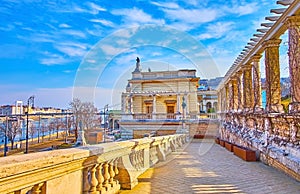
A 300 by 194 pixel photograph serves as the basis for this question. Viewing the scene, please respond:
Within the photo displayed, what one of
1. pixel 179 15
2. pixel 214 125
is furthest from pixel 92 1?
pixel 214 125

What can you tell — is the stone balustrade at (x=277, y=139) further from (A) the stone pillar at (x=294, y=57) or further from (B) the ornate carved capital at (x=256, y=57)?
(B) the ornate carved capital at (x=256, y=57)

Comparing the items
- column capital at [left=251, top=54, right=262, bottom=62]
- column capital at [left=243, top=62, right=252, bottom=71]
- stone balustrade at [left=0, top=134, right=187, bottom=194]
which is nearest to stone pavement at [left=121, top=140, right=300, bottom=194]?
stone balustrade at [left=0, top=134, right=187, bottom=194]

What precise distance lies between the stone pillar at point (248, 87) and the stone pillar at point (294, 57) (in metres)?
5.05

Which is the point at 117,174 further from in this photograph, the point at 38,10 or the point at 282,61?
the point at 38,10

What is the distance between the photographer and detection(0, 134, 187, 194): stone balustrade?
1.73m

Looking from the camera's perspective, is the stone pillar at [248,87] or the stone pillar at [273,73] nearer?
the stone pillar at [273,73]

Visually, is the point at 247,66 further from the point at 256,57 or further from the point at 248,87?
the point at 256,57

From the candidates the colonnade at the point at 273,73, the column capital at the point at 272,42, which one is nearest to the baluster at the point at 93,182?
the colonnade at the point at 273,73

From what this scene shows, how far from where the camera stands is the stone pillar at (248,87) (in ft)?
37.4

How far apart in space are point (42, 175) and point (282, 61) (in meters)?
8.10

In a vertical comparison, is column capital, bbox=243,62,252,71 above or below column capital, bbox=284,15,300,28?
below

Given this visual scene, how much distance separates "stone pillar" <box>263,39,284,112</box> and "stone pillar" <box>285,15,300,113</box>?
166cm

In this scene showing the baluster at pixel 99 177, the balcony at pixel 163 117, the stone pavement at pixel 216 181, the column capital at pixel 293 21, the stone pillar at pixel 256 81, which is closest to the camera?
the baluster at pixel 99 177

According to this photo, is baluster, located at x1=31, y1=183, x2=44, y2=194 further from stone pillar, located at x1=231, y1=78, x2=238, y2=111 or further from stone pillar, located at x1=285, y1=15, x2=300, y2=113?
stone pillar, located at x1=231, y1=78, x2=238, y2=111
